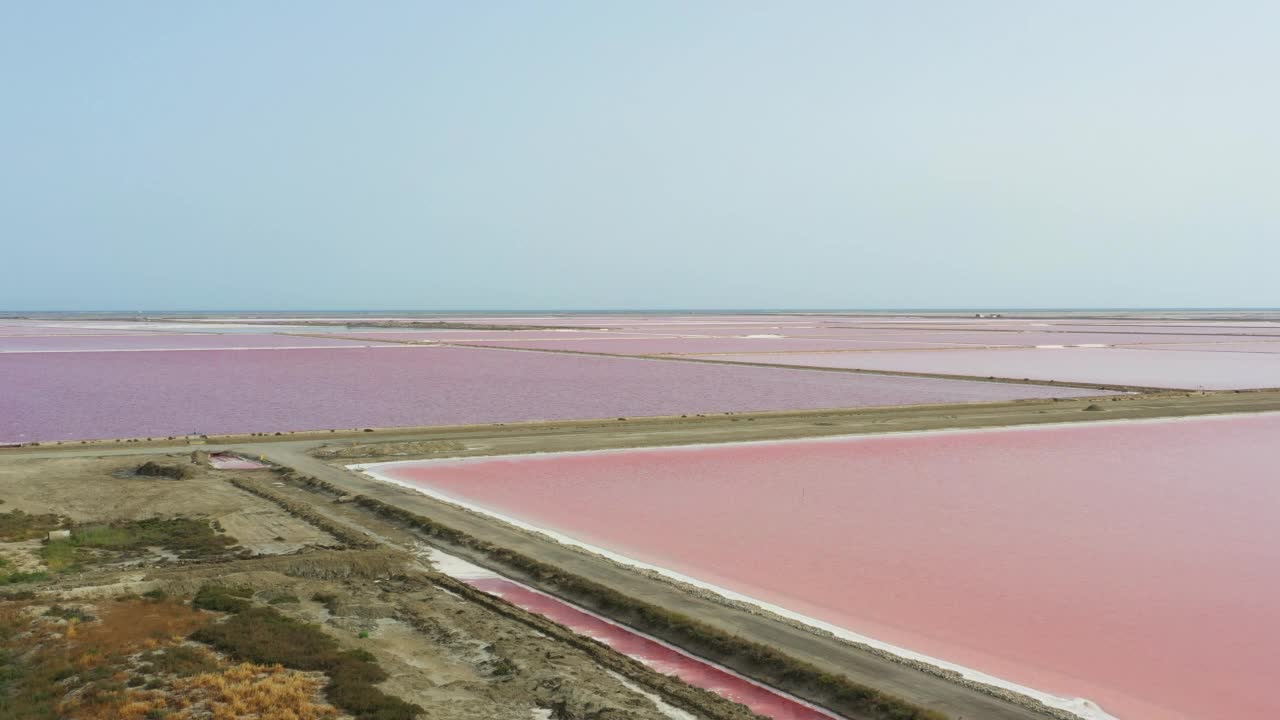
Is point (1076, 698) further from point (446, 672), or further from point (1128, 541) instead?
point (1128, 541)

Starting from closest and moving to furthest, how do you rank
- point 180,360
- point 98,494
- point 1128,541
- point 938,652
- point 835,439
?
point 938,652, point 1128,541, point 98,494, point 835,439, point 180,360

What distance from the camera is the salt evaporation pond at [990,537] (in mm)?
9570

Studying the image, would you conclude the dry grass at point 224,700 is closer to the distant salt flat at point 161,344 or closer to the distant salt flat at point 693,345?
the distant salt flat at point 693,345

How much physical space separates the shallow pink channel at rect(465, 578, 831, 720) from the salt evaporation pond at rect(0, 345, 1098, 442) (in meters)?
15.7

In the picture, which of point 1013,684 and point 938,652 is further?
point 938,652

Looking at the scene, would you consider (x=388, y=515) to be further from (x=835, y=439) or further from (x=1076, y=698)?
(x=835, y=439)

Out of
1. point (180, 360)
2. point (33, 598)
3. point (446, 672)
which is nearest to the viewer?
point (446, 672)

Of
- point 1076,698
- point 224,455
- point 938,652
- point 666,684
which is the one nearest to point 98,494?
point 224,455

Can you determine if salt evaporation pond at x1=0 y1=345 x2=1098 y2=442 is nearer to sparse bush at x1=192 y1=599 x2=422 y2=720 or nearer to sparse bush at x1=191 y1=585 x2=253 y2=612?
sparse bush at x1=191 y1=585 x2=253 y2=612

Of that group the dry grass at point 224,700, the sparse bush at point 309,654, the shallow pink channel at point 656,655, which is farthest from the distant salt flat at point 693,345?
the dry grass at point 224,700

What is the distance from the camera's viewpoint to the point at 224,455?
21016 millimetres

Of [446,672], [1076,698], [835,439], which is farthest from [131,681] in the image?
[835,439]

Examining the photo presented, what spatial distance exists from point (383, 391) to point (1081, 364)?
3307cm

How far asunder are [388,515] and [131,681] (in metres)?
6.92
